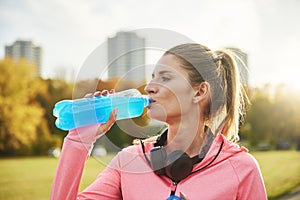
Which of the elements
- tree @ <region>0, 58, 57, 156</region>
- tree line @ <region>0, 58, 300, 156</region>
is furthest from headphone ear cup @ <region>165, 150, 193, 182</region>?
tree @ <region>0, 58, 57, 156</region>

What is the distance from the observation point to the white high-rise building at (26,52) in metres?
17.6

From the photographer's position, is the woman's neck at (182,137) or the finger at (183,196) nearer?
the finger at (183,196)

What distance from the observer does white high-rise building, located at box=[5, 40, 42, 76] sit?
17594 millimetres

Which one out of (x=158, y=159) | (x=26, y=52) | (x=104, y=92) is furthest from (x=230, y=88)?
(x=26, y=52)

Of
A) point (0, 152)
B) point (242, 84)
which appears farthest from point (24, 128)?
point (242, 84)

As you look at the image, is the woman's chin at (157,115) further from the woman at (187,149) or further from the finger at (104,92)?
the finger at (104,92)

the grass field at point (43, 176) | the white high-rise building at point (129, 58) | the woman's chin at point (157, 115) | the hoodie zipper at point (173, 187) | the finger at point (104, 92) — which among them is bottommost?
the grass field at point (43, 176)

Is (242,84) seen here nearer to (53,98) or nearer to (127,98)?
(127,98)

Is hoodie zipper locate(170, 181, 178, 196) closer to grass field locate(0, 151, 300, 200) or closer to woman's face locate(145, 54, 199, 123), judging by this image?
woman's face locate(145, 54, 199, 123)

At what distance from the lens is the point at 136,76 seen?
1407 millimetres

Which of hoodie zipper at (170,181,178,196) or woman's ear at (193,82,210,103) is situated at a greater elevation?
woman's ear at (193,82,210,103)

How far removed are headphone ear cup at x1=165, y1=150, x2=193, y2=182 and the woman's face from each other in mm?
112

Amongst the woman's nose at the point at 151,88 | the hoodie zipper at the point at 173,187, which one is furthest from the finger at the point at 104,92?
the hoodie zipper at the point at 173,187

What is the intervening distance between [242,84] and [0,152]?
17.6 metres
